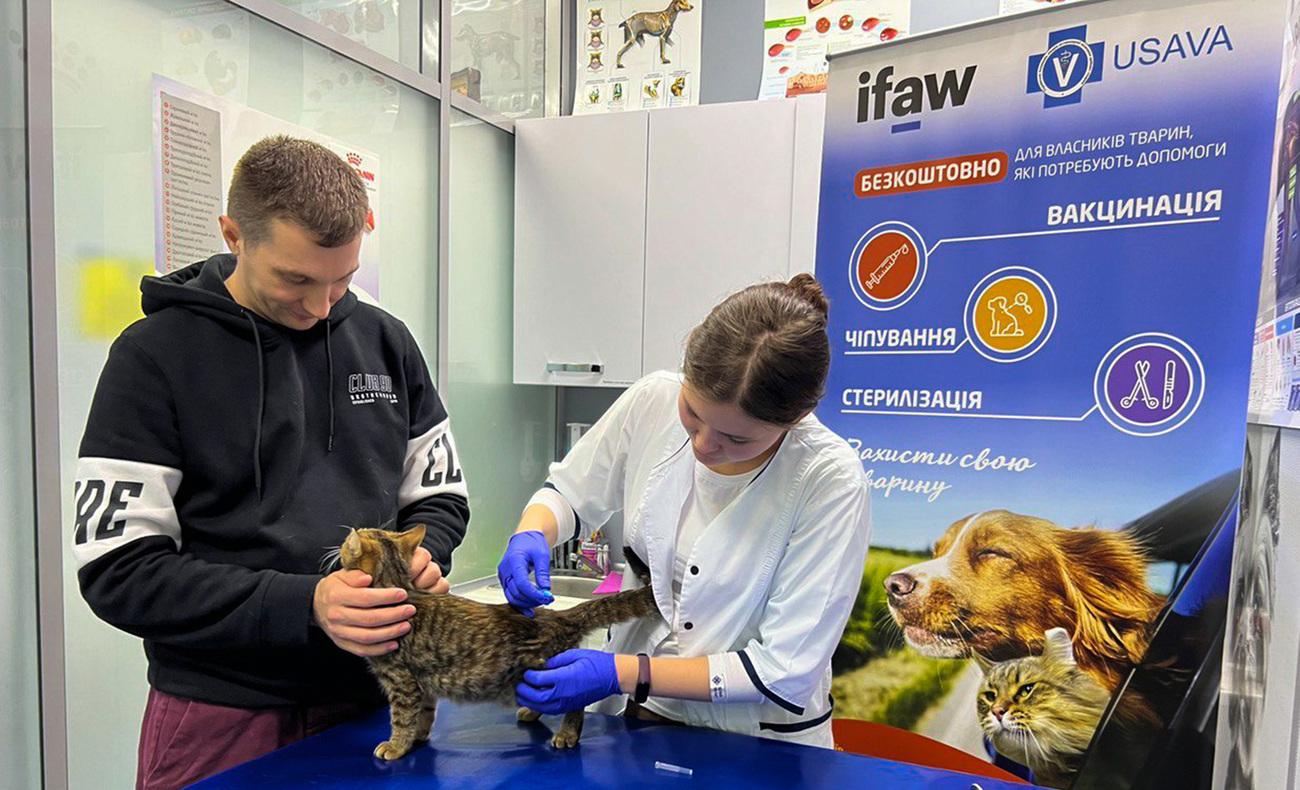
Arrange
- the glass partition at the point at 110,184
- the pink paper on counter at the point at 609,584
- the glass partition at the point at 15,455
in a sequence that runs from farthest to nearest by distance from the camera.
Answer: the pink paper on counter at the point at 609,584, the glass partition at the point at 110,184, the glass partition at the point at 15,455

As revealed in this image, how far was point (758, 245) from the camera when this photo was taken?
8.57 ft

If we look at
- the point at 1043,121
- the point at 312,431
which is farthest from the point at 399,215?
the point at 1043,121

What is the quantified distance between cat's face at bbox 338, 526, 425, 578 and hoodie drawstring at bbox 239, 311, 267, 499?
146 millimetres

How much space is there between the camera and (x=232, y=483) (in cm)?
103

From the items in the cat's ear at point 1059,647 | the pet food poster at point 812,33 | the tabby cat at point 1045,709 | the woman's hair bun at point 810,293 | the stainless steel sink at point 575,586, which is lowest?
the stainless steel sink at point 575,586

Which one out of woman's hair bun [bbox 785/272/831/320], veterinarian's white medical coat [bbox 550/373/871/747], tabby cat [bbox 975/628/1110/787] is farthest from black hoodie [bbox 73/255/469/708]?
tabby cat [bbox 975/628/1110/787]

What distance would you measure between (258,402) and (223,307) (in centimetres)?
14

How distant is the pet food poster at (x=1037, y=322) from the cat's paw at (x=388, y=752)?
52.7 inches

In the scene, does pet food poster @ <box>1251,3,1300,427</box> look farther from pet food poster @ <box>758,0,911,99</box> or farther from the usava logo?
pet food poster @ <box>758,0,911,99</box>

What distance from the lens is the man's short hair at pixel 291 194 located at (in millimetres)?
1008

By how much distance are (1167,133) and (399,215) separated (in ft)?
6.81

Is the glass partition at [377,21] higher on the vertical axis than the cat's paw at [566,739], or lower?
higher

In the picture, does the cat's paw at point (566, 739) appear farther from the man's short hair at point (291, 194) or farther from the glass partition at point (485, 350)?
the glass partition at point (485, 350)

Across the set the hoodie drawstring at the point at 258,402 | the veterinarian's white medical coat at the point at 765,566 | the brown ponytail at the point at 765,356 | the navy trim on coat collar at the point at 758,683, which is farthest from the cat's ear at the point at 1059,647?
the hoodie drawstring at the point at 258,402
